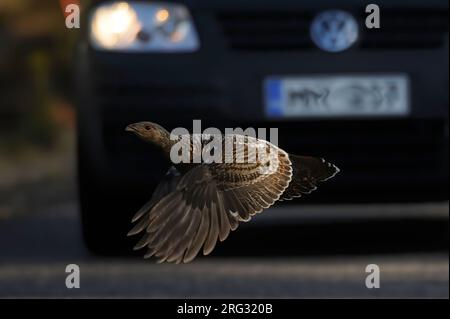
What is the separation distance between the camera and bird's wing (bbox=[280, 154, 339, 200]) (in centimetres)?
333

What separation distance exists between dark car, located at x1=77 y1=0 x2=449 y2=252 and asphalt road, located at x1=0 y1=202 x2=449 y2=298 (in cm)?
30

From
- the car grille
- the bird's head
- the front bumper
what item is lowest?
the front bumper

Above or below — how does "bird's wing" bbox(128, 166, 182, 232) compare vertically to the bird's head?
below

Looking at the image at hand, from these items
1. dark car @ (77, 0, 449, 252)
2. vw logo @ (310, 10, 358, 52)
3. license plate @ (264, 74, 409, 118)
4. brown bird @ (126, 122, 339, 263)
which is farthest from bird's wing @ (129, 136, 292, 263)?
vw logo @ (310, 10, 358, 52)

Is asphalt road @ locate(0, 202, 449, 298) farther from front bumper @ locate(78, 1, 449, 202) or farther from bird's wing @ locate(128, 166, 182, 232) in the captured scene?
bird's wing @ locate(128, 166, 182, 232)

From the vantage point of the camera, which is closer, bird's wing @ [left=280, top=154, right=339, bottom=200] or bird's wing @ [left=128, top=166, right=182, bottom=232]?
bird's wing @ [left=280, top=154, right=339, bottom=200]

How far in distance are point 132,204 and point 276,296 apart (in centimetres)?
127

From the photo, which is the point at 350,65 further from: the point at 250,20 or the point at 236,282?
the point at 236,282

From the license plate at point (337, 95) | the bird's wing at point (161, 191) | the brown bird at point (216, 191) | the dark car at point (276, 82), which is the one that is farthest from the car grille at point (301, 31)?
the brown bird at point (216, 191)

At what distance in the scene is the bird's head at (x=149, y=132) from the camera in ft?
11.0

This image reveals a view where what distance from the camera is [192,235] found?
3.33m

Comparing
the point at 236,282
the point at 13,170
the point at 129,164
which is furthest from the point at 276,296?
the point at 13,170

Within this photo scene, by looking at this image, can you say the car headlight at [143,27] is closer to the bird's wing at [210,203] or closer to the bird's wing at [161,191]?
the bird's wing at [161,191]

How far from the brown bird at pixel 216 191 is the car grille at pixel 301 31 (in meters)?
3.29
